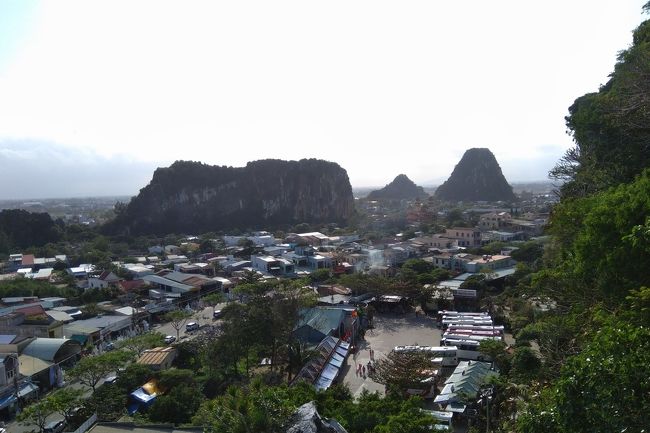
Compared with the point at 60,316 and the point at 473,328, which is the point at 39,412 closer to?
the point at 60,316

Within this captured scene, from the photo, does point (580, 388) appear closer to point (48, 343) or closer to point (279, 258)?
point (48, 343)

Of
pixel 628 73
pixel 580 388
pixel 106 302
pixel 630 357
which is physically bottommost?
pixel 106 302

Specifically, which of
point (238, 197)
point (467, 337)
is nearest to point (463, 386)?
point (467, 337)

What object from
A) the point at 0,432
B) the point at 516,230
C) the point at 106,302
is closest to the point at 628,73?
the point at 0,432

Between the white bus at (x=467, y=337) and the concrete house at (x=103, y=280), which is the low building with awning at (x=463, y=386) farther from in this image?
the concrete house at (x=103, y=280)

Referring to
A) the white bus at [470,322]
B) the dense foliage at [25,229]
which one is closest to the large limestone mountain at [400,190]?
the dense foliage at [25,229]

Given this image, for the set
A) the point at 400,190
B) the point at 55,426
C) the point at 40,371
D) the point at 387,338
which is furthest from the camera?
the point at 400,190

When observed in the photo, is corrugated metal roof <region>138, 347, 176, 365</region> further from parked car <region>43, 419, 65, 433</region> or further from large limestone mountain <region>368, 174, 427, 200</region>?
large limestone mountain <region>368, 174, 427, 200</region>
